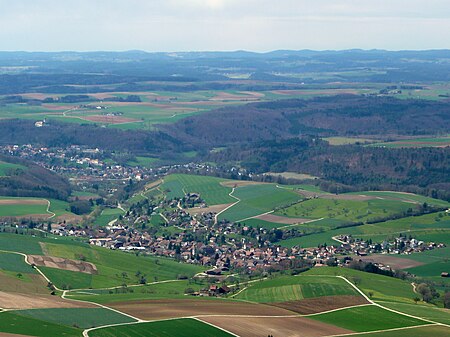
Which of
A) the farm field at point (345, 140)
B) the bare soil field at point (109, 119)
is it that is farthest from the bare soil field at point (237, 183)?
the bare soil field at point (109, 119)

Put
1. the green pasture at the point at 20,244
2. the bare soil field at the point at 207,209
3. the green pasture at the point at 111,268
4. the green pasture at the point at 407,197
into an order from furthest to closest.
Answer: the green pasture at the point at 407,197 → the bare soil field at the point at 207,209 → the green pasture at the point at 20,244 → the green pasture at the point at 111,268

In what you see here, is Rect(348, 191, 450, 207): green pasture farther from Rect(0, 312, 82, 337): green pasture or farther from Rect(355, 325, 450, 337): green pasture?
Rect(0, 312, 82, 337): green pasture

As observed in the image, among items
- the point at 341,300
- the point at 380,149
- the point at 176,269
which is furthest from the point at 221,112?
the point at 341,300

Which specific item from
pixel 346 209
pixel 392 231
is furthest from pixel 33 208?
pixel 392 231

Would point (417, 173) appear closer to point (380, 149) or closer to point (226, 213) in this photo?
point (380, 149)

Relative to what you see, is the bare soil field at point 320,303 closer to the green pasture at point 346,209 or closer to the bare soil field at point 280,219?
the bare soil field at point 280,219

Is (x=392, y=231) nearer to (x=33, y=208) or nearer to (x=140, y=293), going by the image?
(x=140, y=293)

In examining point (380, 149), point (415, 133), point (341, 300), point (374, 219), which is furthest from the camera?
point (415, 133)
